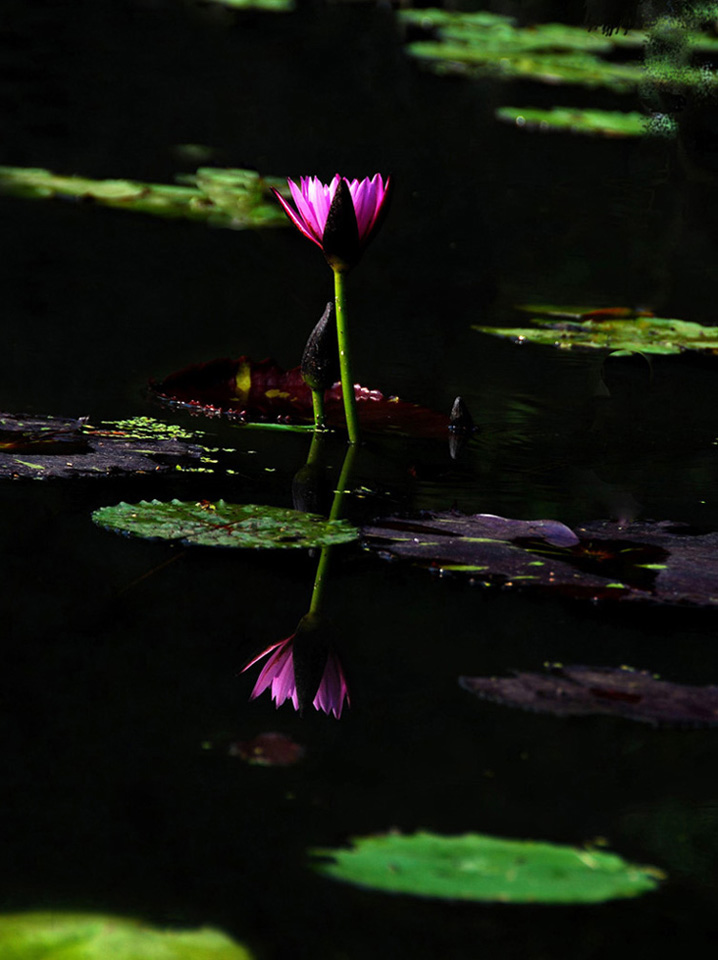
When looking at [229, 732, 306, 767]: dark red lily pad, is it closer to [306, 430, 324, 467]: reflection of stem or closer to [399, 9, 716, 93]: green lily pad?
[306, 430, 324, 467]: reflection of stem

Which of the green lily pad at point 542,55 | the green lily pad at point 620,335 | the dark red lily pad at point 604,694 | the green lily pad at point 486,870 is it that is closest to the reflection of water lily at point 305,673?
the dark red lily pad at point 604,694

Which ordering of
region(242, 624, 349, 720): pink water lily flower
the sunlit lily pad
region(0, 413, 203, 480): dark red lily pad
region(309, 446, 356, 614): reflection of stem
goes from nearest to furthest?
1. region(242, 624, 349, 720): pink water lily flower
2. region(309, 446, 356, 614): reflection of stem
3. region(0, 413, 203, 480): dark red lily pad
4. the sunlit lily pad

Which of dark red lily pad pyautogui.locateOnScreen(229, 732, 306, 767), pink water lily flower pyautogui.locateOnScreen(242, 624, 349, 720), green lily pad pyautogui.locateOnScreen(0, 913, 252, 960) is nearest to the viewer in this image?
green lily pad pyautogui.locateOnScreen(0, 913, 252, 960)

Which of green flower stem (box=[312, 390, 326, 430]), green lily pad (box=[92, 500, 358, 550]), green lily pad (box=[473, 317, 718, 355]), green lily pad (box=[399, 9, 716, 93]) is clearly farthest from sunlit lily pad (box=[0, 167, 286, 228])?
green lily pad (box=[399, 9, 716, 93])

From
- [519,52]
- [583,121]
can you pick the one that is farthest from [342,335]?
[519,52]

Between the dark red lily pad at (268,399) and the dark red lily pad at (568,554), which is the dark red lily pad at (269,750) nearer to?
the dark red lily pad at (568,554)

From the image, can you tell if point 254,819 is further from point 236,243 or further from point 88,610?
point 236,243
